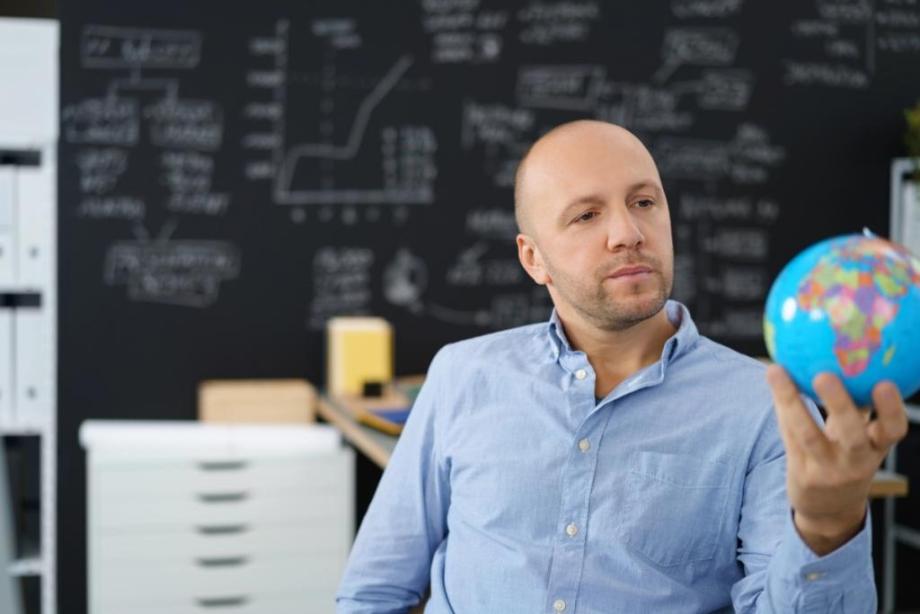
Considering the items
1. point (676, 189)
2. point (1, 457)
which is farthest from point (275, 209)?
point (676, 189)

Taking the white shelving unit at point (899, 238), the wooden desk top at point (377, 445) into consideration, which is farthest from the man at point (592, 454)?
the white shelving unit at point (899, 238)

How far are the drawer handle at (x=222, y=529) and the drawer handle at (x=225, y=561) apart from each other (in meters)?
0.07

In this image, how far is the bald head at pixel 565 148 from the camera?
5.24 ft

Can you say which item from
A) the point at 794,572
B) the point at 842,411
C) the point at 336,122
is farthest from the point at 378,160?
the point at 842,411

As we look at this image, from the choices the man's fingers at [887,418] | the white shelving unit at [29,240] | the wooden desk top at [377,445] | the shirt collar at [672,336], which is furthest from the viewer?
the white shelving unit at [29,240]

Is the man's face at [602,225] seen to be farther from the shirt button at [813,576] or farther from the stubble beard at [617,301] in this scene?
the shirt button at [813,576]

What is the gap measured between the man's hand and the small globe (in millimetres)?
37

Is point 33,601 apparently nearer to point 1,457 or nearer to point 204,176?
point 1,457

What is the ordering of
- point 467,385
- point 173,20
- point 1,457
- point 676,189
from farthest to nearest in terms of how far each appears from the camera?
point 676,189 < point 173,20 < point 1,457 < point 467,385

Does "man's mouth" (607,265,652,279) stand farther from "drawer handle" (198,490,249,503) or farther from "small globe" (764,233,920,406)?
"drawer handle" (198,490,249,503)

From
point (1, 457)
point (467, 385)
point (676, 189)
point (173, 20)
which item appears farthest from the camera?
point (676, 189)

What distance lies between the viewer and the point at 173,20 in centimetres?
390

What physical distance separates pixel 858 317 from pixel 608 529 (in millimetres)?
499

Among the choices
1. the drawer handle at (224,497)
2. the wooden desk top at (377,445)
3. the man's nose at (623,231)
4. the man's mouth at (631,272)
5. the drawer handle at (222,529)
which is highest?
the man's nose at (623,231)
